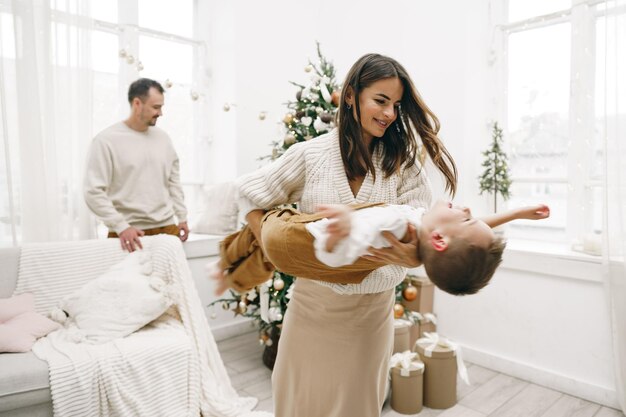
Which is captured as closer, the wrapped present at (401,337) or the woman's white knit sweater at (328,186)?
the woman's white knit sweater at (328,186)

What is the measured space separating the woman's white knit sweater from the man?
1696 millimetres

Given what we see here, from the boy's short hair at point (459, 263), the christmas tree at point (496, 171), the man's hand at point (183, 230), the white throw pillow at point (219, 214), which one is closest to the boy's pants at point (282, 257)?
the boy's short hair at point (459, 263)

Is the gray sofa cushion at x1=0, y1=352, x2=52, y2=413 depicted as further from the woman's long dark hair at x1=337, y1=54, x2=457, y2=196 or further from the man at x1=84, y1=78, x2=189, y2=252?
the woman's long dark hair at x1=337, y1=54, x2=457, y2=196

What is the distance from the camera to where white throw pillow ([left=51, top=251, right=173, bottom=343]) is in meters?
2.16

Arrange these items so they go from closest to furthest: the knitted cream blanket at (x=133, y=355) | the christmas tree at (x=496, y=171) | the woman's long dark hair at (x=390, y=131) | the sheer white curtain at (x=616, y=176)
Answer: the woman's long dark hair at (x=390, y=131) < the knitted cream blanket at (x=133, y=355) < the sheer white curtain at (x=616, y=176) < the christmas tree at (x=496, y=171)

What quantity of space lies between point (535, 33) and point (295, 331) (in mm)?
2788

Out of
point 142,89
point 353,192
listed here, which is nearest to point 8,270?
point 142,89

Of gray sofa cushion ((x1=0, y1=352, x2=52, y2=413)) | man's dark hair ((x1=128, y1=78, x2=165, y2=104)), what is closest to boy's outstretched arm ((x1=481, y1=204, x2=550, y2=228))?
gray sofa cushion ((x1=0, y1=352, x2=52, y2=413))

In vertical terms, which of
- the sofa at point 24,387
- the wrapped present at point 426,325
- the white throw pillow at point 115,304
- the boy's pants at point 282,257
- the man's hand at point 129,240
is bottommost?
the wrapped present at point 426,325

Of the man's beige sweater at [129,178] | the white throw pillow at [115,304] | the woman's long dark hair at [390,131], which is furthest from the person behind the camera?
the man's beige sweater at [129,178]

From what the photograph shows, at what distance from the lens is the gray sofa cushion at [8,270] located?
223cm

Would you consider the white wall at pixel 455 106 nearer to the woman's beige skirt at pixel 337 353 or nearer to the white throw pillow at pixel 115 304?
the white throw pillow at pixel 115 304

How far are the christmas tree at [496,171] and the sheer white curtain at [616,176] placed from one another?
2.24 feet

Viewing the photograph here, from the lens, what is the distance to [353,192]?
44.0 inches
